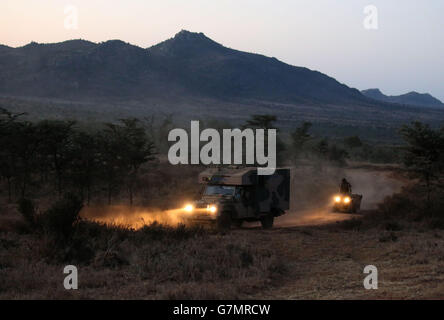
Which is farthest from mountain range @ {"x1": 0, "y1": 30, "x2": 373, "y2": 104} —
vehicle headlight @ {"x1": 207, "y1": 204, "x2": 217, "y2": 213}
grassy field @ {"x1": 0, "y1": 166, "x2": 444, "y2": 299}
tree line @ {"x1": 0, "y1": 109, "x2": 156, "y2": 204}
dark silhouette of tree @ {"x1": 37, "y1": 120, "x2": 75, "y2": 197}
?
grassy field @ {"x1": 0, "y1": 166, "x2": 444, "y2": 299}

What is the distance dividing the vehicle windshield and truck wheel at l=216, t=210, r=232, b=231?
0.87 m

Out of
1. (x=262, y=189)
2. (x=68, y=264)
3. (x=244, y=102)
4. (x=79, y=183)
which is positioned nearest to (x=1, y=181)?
(x=79, y=183)

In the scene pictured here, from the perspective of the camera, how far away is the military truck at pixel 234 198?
67.8 ft

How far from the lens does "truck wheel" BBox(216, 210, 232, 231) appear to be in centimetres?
2038

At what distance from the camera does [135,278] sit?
40.8 feet

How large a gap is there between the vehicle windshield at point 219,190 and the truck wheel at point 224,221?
871 mm

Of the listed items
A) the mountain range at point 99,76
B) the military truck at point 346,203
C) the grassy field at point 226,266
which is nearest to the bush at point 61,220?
the grassy field at point 226,266

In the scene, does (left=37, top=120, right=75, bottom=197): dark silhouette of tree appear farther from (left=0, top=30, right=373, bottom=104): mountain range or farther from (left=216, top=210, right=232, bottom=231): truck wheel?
(left=0, top=30, right=373, bottom=104): mountain range

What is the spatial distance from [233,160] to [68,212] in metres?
29.1

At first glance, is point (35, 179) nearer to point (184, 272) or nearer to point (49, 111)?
point (184, 272)

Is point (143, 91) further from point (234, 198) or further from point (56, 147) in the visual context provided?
point (234, 198)

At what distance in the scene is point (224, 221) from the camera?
67.5ft

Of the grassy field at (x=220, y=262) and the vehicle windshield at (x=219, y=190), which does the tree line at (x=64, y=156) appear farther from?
the grassy field at (x=220, y=262)

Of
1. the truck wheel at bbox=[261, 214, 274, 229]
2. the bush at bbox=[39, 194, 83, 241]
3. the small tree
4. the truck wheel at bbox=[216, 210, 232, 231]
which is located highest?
the small tree
